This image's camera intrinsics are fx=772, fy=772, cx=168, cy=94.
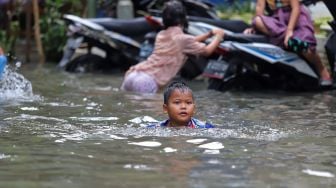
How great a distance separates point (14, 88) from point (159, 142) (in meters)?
4.33

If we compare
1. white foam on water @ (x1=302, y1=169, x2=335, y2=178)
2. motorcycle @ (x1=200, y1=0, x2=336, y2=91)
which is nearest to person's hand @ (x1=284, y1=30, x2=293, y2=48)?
motorcycle @ (x1=200, y1=0, x2=336, y2=91)

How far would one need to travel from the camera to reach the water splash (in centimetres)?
871

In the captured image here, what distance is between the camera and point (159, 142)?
545cm

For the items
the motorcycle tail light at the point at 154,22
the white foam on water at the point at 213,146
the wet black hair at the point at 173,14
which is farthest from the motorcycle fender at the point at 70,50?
the white foam on water at the point at 213,146

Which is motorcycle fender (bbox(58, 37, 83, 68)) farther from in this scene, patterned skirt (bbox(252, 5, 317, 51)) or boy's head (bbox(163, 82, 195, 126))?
boy's head (bbox(163, 82, 195, 126))

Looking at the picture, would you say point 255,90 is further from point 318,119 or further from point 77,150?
point 77,150

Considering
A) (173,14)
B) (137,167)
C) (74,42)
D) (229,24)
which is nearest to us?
(137,167)

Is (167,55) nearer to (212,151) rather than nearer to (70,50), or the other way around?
(70,50)

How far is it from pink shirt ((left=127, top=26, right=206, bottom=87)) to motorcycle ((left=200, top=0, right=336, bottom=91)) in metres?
0.41

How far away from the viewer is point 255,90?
983 centimetres

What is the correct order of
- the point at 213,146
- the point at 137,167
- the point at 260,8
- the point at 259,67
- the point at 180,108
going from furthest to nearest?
the point at 260,8
the point at 259,67
the point at 180,108
the point at 213,146
the point at 137,167

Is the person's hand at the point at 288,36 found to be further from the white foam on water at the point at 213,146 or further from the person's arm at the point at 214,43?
the white foam on water at the point at 213,146

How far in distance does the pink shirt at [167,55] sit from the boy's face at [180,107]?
336 centimetres

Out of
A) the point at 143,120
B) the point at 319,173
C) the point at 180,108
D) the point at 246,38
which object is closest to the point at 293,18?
the point at 246,38
